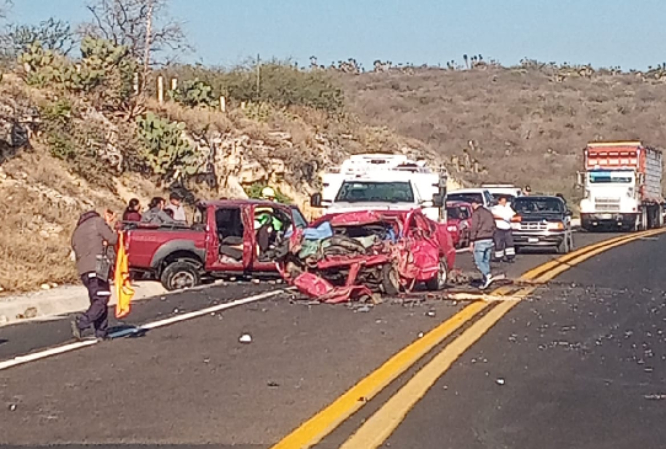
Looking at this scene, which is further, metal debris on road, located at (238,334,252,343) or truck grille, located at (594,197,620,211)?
truck grille, located at (594,197,620,211)

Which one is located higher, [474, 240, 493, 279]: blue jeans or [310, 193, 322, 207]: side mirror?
[310, 193, 322, 207]: side mirror

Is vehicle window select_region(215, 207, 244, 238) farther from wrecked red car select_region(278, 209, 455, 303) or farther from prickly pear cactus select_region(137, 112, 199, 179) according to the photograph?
prickly pear cactus select_region(137, 112, 199, 179)

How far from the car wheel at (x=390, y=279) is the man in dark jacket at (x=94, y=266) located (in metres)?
6.15

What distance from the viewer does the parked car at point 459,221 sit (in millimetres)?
33125

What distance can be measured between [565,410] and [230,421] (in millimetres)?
2695

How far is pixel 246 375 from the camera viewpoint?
11.4 m

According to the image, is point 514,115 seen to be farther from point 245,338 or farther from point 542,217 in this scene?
point 245,338

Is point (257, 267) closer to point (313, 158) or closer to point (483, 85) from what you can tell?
A: point (313, 158)

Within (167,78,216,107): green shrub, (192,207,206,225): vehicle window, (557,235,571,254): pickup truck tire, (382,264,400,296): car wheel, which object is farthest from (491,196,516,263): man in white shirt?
(167,78,216,107): green shrub

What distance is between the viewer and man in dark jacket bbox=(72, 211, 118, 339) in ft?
44.8

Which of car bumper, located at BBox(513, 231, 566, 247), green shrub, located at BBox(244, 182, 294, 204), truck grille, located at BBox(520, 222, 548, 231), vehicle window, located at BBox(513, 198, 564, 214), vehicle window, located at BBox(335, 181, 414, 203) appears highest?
vehicle window, located at BBox(335, 181, 414, 203)

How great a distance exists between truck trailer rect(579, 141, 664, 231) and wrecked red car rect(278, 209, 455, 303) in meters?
28.7

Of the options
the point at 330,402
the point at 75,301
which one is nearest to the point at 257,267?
the point at 75,301

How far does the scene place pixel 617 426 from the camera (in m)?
9.14
